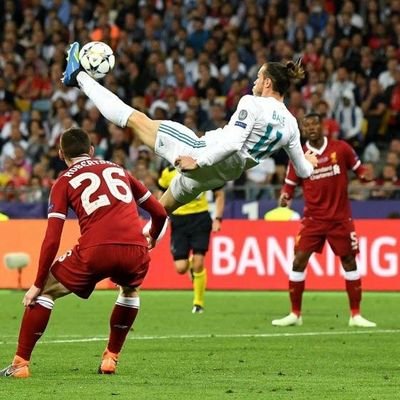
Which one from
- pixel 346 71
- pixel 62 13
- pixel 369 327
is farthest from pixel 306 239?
pixel 62 13

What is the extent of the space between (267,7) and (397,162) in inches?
242

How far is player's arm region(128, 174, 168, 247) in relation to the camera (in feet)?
34.0

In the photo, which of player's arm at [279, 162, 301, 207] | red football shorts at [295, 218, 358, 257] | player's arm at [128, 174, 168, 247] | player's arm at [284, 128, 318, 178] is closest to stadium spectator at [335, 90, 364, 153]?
player's arm at [279, 162, 301, 207]

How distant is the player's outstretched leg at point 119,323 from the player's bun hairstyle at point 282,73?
97.3 inches

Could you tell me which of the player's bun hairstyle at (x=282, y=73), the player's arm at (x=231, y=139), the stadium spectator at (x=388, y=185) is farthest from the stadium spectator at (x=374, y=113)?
the player's arm at (x=231, y=139)

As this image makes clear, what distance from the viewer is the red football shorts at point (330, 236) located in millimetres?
15242

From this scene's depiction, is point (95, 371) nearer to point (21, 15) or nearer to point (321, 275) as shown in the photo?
point (321, 275)

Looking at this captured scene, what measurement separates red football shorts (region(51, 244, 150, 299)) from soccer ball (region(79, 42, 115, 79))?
7.13ft

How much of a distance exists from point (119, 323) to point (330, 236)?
543cm

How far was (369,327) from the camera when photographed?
48.4 feet

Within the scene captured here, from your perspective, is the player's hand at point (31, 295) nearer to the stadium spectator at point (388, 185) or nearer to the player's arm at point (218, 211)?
the player's arm at point (218, 211)

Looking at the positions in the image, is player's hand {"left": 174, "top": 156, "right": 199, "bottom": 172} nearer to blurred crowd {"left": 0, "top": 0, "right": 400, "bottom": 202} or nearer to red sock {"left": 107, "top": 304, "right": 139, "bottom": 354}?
red sock {"left": 107, "top": 304, "right": 139, "bottom": 354}

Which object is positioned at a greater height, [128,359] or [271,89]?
[271,89]

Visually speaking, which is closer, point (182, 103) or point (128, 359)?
point (128, 359)
